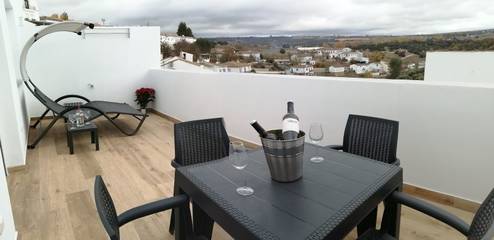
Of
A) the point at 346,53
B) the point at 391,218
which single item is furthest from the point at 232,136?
the point at 391,218

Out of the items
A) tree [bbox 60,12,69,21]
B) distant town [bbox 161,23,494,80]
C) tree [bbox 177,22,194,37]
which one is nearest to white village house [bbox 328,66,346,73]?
distant town [bbox 161,23,494,80]

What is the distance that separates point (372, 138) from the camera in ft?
7.11

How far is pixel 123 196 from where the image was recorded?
284 cm

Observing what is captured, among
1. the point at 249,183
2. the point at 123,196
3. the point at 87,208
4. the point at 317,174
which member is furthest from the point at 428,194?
the point at 87,208

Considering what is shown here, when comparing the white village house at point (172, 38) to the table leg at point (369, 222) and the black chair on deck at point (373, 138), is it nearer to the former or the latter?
the black chair on deck at point (373, 138)

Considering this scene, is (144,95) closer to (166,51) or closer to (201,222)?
(166,51)

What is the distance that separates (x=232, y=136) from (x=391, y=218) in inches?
126

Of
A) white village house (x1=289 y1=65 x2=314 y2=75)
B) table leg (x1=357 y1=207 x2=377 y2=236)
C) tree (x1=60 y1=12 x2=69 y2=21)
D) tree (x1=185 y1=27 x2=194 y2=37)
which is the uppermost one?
tree (x1=60 y1=12 x2=69 y2=21)

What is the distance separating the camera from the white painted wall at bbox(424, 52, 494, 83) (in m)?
4.36

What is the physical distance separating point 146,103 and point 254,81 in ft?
12.2

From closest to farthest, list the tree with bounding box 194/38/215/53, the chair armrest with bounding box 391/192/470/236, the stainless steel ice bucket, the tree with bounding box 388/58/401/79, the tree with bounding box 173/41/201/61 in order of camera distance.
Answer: the chair armrest with bounding box 391/192/470/236
the stainless steel ice bucket
the tree with bounding box 388/58/401/79
the tree with bounding box 194/38/215/53
the tree with bounding box 173/41/201/61

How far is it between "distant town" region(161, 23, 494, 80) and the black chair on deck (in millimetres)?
1148

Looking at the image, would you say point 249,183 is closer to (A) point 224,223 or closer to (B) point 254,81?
(A) point 224,223

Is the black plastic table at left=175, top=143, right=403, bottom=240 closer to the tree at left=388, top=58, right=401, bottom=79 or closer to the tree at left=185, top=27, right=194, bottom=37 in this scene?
the tree at left=388, top=58, right=401, bottom=79
